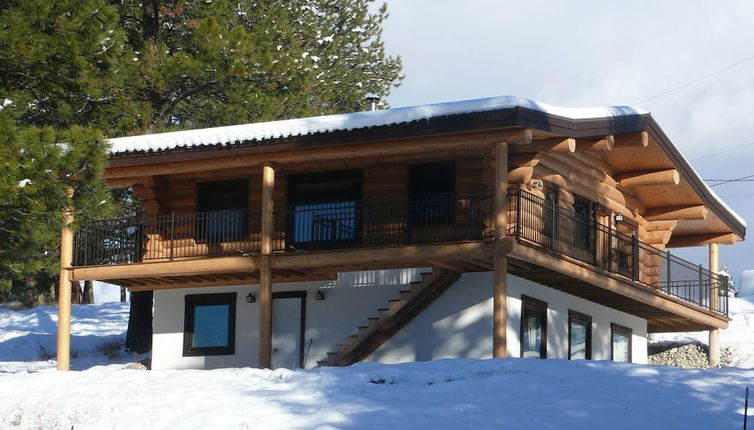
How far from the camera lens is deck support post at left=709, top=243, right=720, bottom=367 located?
109 feet

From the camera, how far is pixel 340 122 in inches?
995

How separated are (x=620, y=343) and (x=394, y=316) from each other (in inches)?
313

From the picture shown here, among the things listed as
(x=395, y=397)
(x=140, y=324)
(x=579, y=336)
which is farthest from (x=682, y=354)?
(x=395, y=397)

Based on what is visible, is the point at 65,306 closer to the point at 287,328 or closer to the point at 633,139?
the point at 287,328

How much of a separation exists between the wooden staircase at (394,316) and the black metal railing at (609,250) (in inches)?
→ 69.9

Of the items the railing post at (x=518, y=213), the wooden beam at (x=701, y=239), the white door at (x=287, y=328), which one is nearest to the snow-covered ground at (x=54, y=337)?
the white door at (x=287, y=328)

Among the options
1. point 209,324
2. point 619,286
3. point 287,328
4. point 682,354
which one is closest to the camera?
point 287,328

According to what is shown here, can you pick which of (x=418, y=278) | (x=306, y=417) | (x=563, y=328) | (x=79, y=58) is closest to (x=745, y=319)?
(x=563, y=328)

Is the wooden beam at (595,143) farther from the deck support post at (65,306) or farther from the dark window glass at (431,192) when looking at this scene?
the deck support post at (65,306)

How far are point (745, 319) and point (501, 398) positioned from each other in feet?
83.1

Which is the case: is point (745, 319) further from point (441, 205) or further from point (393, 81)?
point (441, 205)

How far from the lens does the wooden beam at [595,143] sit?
84.0 ft

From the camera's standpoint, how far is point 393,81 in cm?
4825

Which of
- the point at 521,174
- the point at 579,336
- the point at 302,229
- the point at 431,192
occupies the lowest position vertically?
the point at 579,336
